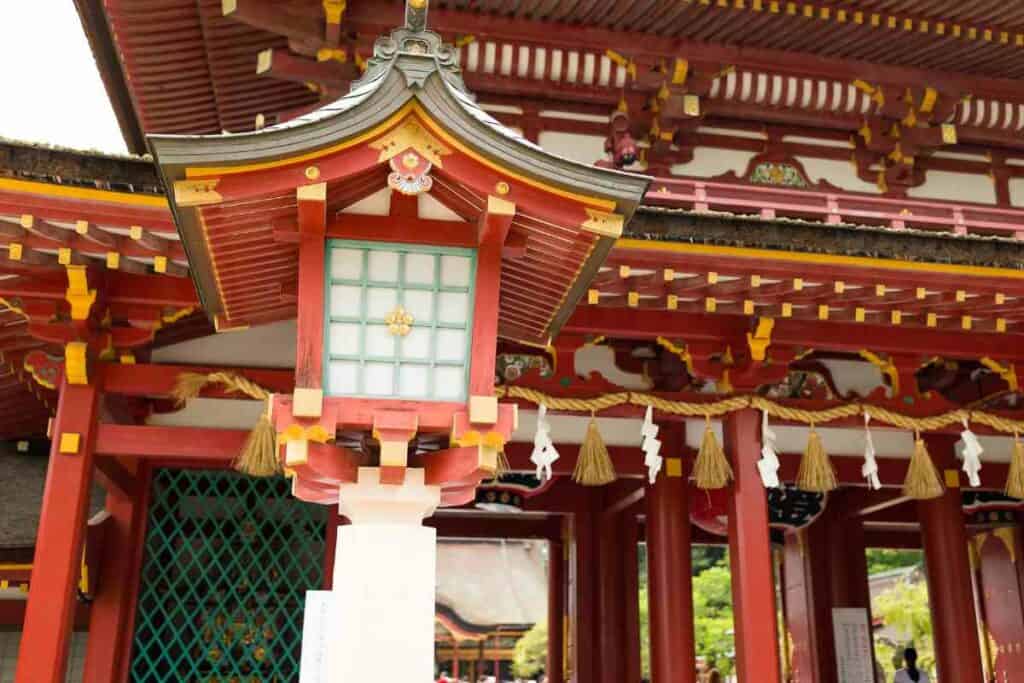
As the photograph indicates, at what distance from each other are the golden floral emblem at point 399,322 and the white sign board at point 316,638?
4.29 ft

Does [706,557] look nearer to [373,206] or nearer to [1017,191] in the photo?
[1017,191]

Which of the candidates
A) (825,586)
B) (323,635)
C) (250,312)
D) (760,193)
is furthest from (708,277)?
(825,586)

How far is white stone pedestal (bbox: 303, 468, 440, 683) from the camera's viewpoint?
4.32 m

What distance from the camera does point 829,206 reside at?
7.11 meters

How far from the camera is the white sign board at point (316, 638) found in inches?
174

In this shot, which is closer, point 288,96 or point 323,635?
point 323,635

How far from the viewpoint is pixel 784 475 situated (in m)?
8.96

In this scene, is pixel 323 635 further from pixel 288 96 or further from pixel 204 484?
pixel 288 96

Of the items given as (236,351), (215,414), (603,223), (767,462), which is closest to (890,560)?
(767,462)

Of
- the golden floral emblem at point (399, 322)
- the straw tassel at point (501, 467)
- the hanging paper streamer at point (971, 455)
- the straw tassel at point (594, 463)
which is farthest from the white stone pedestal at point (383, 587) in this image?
the hanging paper streamer at point (971, 455)

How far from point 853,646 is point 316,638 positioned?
29.1 feet

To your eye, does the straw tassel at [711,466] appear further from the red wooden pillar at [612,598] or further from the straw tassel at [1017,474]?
the red wooden pillar at [612,598]

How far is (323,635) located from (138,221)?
2829 mm

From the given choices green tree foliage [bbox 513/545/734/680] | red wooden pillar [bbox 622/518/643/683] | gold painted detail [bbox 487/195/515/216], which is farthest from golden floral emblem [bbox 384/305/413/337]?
green tree foliage [bbox 513/545/734/680]
